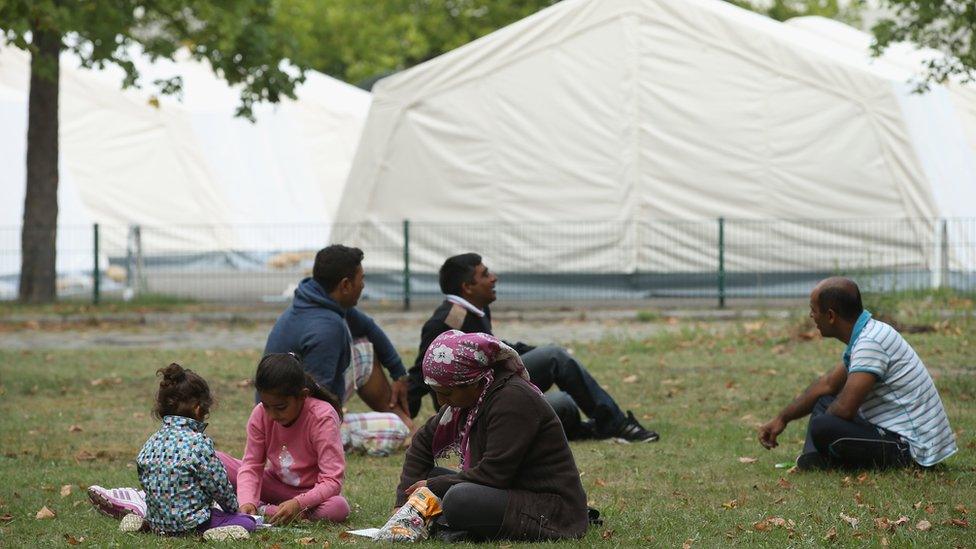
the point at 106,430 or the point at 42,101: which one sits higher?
the point at 42,101

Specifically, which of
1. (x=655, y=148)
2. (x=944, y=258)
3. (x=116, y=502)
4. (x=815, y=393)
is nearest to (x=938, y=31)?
(x=944, y=258)

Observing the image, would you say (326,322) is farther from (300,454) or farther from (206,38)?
(206,38)

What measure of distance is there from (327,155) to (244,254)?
6.69 m

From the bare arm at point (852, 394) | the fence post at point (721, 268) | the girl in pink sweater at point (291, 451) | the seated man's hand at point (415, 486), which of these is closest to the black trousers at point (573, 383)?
the bare arm at point (852, 394)

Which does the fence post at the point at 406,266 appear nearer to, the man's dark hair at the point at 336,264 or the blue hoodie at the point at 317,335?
the blue hoodie at the point at 317,335

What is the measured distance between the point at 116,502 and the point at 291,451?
2.99 ft

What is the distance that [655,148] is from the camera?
2228 centimetres

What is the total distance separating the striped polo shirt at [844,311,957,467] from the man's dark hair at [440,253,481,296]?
2773 mm

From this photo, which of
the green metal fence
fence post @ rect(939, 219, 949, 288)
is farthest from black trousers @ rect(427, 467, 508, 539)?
fence post @ rect(939, 219, 949, 288)

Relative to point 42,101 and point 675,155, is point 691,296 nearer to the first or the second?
point 675,155

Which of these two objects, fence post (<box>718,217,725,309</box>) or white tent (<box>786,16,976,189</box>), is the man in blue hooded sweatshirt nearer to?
fence post (<box>718,217,725,309</box>)

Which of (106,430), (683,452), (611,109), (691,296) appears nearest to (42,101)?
(611,109)

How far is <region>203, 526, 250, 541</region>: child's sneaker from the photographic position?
20.6ft

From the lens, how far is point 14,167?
91.0 ft
